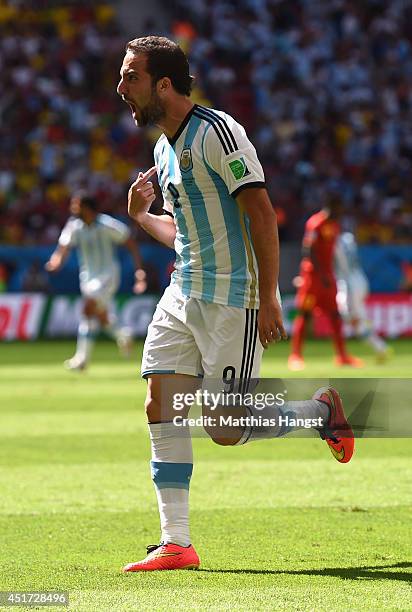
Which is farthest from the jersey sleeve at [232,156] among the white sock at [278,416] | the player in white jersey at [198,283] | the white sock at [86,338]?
the white sock at [86,338]

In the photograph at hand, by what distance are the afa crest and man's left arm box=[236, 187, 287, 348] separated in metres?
0.30

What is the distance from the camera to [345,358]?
683 inches

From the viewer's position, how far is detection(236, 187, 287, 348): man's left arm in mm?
5551

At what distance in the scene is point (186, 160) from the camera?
18.9 ft

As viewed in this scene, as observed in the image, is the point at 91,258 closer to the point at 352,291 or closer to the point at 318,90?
the point at 352,291

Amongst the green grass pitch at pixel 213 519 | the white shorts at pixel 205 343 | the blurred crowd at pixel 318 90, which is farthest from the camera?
the blurred crowd at pixel 318 90

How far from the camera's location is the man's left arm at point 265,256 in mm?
5551

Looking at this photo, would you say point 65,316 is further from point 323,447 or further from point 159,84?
point 159,84

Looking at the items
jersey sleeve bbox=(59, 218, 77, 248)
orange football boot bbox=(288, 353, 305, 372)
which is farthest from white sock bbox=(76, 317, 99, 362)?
orange football boot bbox=(288, 353, 305, 372)

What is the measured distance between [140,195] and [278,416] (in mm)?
1276

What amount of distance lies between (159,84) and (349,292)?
41.8 feet

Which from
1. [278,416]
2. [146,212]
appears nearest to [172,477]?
[278,416]

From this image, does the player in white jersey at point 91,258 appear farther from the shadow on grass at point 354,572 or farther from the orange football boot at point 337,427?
the shadow on grass at point 354,572

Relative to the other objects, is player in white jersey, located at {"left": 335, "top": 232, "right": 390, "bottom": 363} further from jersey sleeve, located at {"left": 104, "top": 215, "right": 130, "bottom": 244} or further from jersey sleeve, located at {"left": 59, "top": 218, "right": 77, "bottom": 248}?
jersey sleeve, located at {"left": 59, "top": 218, "right": 77, "bottom": 248}
